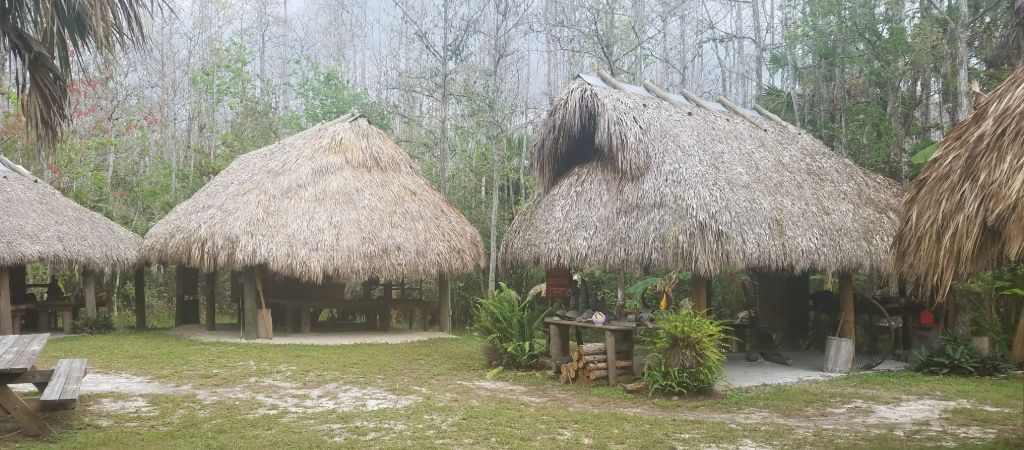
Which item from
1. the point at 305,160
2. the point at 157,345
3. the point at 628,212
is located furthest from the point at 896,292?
the point at 157,345

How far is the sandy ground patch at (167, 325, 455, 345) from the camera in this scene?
12.5 m

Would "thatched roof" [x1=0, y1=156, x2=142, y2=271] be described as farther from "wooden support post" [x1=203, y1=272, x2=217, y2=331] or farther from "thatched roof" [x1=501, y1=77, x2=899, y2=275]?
"thatched roof" [x1=501, y1=77, x2=899, y2=275]

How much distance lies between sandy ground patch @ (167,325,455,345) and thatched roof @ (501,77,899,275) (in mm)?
3693

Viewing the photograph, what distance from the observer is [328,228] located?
1216 centimetres

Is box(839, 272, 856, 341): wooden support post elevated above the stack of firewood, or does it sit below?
above

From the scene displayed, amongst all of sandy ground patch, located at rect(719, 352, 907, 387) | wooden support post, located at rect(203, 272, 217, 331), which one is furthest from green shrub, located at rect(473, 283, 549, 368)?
wooden support post, located at rect(203, 272, 217, 331)

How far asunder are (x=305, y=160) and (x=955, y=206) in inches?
410

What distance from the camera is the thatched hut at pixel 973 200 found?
15.0ft

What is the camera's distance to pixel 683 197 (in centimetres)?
845

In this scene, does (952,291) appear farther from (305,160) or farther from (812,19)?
(305,160)

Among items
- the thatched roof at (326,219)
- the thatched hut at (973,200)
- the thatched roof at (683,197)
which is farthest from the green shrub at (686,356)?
the thatched roof at (326,219)

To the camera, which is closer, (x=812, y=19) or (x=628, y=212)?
(x=628, y=212)

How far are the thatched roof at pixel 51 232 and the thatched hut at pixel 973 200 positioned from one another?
12295 mm

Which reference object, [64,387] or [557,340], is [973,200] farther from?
[64,387]
